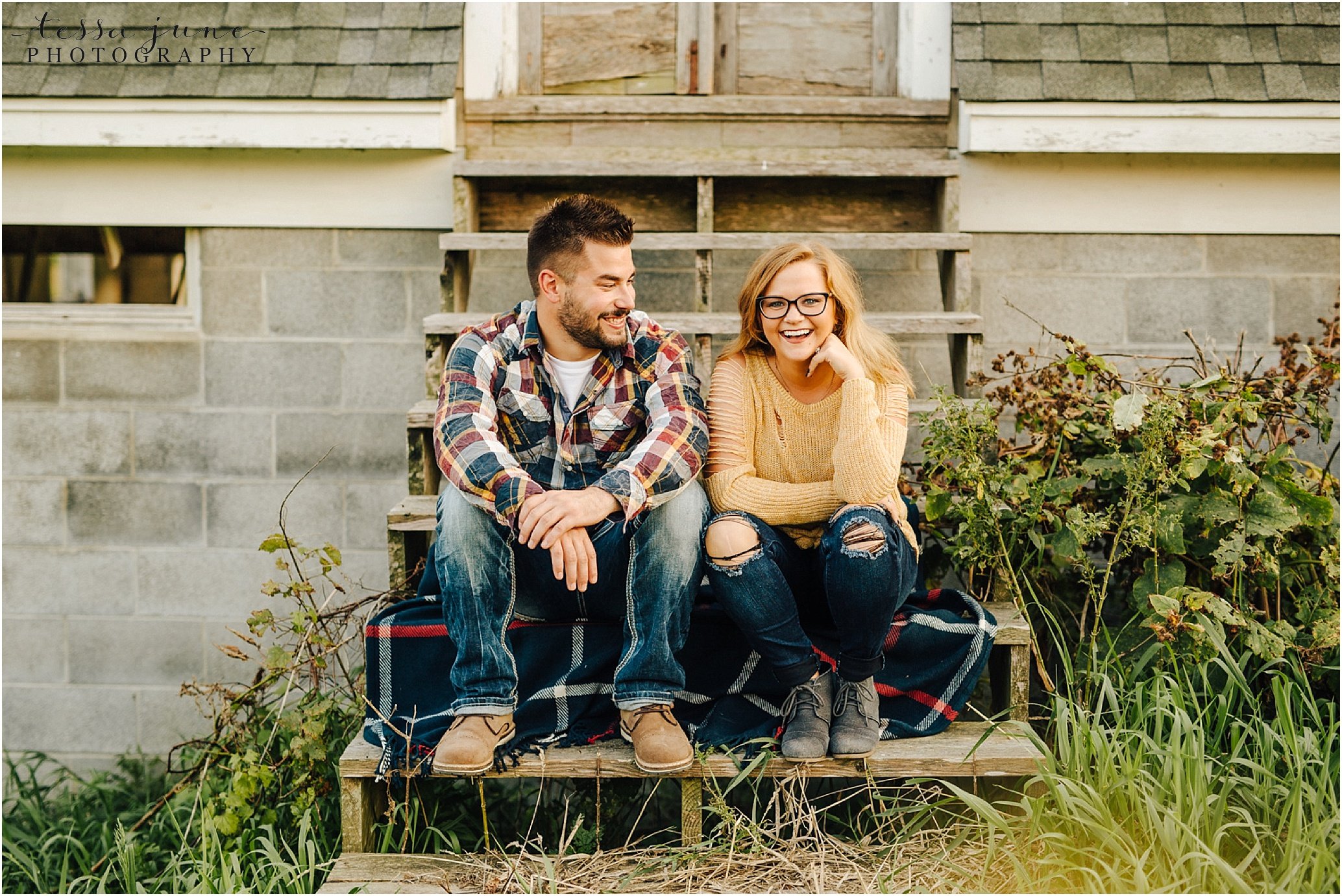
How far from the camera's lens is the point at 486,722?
7.15 ft

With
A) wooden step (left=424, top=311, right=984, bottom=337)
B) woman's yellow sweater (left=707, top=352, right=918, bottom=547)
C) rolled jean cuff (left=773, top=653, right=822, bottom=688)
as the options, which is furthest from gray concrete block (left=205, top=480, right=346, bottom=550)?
rolled jean cuff (left=773, top=653, right=822, bottom=688)

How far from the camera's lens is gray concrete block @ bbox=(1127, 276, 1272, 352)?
3326mm

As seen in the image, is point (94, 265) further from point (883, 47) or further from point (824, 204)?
point (883, 47)

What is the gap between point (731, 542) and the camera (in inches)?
85.7

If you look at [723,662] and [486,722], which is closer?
Result: [486,722]

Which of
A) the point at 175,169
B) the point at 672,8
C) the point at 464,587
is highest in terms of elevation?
the point at 672,8

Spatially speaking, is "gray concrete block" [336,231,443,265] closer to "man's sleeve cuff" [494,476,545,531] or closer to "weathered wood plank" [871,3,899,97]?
"man's sleeve cuff" [494,476,545,531]

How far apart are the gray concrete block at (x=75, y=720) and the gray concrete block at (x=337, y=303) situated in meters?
1.35

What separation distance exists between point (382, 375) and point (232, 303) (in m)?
0.54

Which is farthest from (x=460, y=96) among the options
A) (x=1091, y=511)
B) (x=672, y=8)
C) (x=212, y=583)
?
(x=1091, y=511)

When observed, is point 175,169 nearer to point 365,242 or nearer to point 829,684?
point 365,242

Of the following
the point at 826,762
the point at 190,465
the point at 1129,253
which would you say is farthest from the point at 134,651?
the point at 1129,253

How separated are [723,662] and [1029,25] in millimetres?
2221

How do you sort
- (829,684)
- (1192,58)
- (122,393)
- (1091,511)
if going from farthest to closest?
(122,393) < (1192,58) < (1091,511) < (829,684)
